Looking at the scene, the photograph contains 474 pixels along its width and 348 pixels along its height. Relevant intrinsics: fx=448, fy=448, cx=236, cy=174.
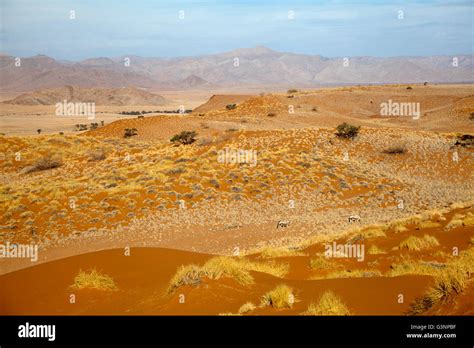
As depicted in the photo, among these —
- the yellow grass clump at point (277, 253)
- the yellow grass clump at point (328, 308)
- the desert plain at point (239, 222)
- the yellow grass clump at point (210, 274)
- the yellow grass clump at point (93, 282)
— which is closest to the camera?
the yellow grass clump at point (328, 308)

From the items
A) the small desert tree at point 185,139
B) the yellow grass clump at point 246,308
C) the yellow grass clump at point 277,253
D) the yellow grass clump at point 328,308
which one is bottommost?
the yellow grass clump at point 277,253

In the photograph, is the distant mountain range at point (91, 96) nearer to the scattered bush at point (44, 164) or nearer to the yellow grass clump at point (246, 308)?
the scattered bush at point (44, 164)

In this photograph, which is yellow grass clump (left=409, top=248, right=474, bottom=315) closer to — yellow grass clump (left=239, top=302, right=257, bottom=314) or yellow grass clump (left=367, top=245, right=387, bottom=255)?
yellow grass clump (left=239, top=302, right=257, bottom=314)

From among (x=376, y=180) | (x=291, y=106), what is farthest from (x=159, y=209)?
(x=291, y=106)

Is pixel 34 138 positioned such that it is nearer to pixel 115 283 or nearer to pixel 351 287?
pixel 115 283

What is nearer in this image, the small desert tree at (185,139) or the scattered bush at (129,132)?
the small desert tree at (185,139)

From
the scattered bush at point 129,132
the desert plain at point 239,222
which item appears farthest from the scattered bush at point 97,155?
the scattered bush at point 129,132

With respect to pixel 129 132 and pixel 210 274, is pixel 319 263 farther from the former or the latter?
pixel 129 132
